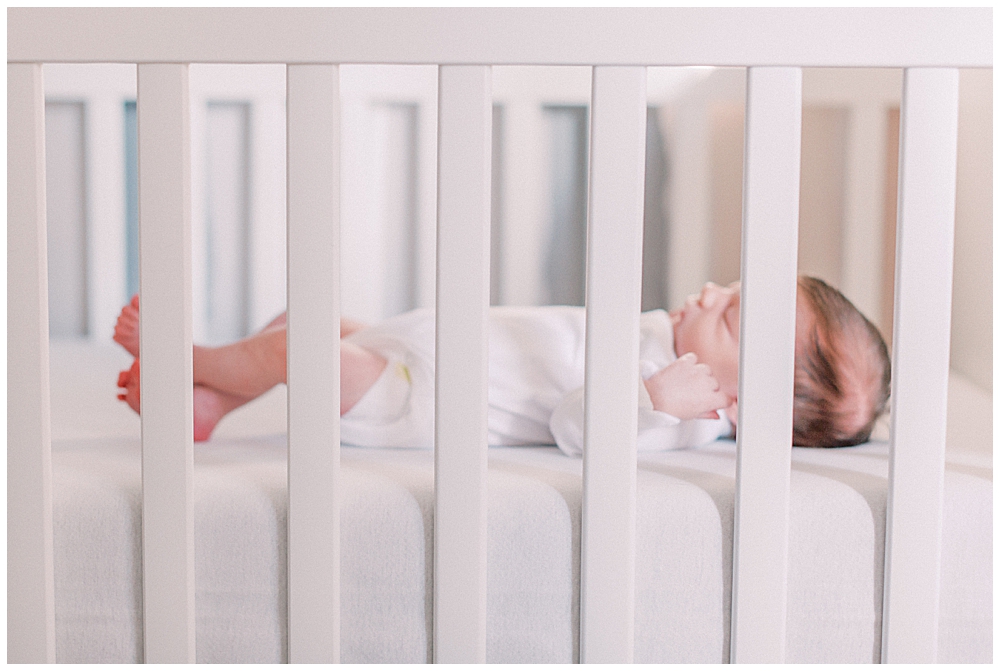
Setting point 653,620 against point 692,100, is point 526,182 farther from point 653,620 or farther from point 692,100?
point 653,620

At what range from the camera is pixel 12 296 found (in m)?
0.61

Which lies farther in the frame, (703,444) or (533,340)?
(533,340)

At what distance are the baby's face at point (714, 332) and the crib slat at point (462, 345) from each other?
46 centimetres

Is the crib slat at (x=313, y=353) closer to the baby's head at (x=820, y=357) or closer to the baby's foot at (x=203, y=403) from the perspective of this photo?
the baby's foot at (x=203, y=403)

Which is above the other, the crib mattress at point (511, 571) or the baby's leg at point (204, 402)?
the baby's leg at point (204, 402)

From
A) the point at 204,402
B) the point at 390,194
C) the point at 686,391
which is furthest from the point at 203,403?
the point at 390,194

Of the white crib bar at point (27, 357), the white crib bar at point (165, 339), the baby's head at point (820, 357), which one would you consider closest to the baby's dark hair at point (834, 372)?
the baby's head at point (820, 357)

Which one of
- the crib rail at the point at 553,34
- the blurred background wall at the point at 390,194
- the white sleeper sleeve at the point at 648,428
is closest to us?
the crib rail at the point at 553,34

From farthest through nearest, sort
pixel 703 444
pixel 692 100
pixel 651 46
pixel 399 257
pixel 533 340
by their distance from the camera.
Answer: pixel 399 257 → pixel 692 100 → pixel 533 340 → pixel 703 444 → pixel 651 46

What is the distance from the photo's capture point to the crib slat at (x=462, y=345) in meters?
0.60

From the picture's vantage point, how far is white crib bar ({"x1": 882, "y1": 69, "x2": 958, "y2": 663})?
1.97 feet

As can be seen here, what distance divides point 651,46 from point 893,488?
42 centimetres

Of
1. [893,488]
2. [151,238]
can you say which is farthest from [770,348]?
[151,238]

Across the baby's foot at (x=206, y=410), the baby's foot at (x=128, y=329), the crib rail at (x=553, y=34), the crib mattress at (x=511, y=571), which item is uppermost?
the crib rail at (x=553, y=34)
